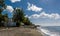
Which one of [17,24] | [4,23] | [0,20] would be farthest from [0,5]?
[17,24]

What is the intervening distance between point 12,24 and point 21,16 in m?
13.2

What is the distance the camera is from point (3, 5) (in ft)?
171

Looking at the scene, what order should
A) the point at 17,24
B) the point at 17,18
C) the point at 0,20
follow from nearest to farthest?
the point at 0,20, the point at 17,24, the point at 17,18

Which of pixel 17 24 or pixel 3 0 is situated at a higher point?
pixel 3 0

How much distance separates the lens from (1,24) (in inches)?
2660

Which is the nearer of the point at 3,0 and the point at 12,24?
the point at 3,0

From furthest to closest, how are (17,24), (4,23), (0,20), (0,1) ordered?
(17,24) → (4,23) → (0,20) → (0,1)

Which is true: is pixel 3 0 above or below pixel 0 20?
above

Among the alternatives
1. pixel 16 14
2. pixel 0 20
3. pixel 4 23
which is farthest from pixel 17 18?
pixel 0 20

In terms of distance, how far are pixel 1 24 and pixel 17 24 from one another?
487 inches

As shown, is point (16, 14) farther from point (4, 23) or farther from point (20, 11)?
point (4, 23)

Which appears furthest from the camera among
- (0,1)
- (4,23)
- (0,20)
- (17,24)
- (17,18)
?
(17,18)

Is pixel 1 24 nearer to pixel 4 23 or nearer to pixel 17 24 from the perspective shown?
pixel 4 23

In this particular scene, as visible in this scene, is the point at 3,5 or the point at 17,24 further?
the point at 17,24
